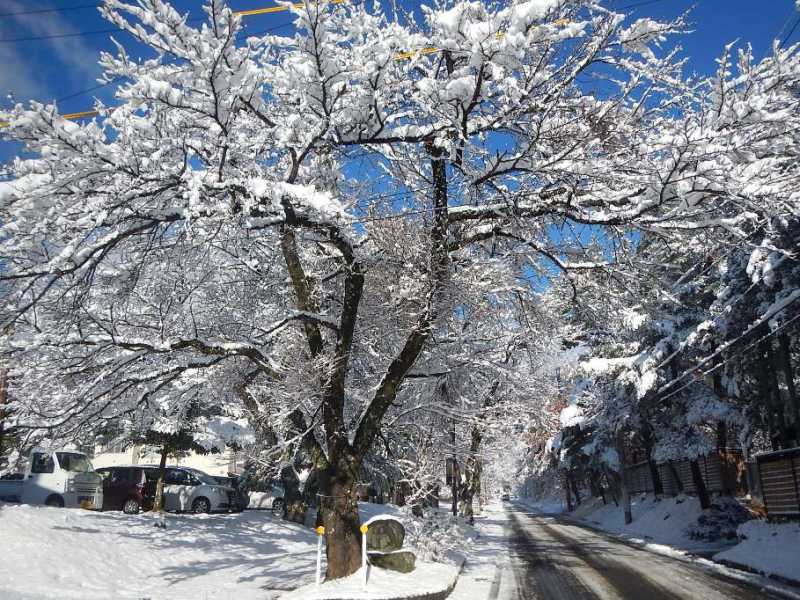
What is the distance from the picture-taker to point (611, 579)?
12203 millimetres

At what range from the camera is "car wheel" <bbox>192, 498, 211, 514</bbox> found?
2161 centimetres

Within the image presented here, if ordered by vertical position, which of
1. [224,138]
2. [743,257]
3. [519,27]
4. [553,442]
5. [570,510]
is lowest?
[570,510]

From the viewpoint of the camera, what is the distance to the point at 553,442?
36.5 metres

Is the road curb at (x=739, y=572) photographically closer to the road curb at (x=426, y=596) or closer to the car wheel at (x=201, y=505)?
the road curb at (x=426, y=596)

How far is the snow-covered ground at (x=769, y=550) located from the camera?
12.5 m

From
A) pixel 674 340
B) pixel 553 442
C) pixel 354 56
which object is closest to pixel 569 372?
pixel 553 442

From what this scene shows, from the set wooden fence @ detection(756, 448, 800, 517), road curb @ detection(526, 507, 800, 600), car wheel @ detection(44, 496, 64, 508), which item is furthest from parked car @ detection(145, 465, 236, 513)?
wooden fence @ detection(756, 448, 800, 517)

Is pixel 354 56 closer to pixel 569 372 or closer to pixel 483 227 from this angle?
pixel 483 227

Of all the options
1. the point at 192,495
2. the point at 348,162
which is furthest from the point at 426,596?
the point at 192,495

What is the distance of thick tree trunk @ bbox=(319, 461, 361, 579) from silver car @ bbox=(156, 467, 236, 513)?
13185mm

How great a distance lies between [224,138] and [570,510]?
202 ft

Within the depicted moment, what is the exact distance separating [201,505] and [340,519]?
13782 mm

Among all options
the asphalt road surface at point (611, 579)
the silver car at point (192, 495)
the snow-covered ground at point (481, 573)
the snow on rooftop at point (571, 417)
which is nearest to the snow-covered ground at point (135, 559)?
the snow-covered ground at point (481, 573)

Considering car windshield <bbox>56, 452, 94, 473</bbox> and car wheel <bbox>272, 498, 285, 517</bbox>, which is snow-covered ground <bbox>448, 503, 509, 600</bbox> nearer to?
car wheel <bbox>272, 498, 285, 517</bbox>
